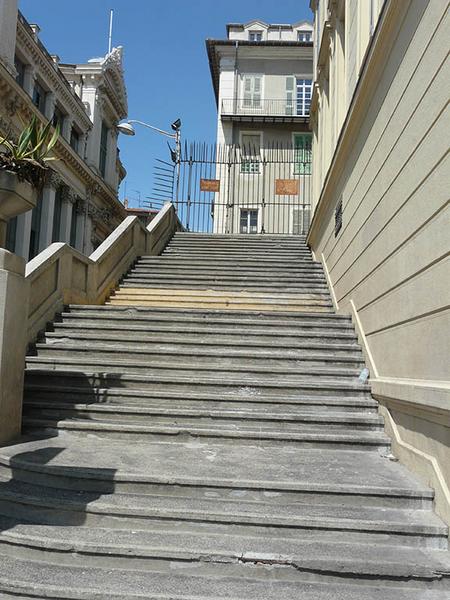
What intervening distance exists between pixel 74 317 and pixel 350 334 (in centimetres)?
389

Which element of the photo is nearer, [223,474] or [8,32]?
[223,474]

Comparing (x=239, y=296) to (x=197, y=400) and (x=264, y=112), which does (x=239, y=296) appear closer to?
(x=197, y=400)

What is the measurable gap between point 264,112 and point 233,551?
27678 mm

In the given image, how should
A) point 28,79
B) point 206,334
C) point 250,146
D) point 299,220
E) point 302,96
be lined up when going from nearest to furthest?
1. point 206,334
2. point 28,79
3. point 299,220
4. point 250,146
5. point 302,96

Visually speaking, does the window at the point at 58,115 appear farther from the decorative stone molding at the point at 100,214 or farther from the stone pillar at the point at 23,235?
the stone pillar at the point at 23,235

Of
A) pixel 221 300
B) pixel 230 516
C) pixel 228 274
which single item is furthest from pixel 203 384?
pixel 228 274

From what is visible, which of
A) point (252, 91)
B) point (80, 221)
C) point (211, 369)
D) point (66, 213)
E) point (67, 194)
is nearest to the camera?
point (211, 369)

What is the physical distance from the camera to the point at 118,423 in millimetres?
5164

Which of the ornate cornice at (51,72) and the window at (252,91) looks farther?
the window at (252,91)

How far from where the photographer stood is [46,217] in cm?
2367

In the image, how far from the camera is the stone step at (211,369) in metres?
5.93

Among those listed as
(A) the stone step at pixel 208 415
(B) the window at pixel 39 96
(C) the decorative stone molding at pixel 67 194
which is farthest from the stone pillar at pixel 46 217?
(A) the stone step at pixel 208 415

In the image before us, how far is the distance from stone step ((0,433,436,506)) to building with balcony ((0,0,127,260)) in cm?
1628

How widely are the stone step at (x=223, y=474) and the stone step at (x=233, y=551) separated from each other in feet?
1.22
